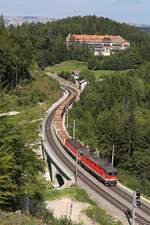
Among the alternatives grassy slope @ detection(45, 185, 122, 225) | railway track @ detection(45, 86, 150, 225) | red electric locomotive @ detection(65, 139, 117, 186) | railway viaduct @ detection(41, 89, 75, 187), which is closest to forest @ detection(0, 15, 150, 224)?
grassy slope @ detection(45, 185, 122, 225)

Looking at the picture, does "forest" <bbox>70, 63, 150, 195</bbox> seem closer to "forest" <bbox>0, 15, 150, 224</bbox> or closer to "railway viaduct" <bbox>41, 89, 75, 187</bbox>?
"forest" <bbox>0, 15, 150, 224</bbox>

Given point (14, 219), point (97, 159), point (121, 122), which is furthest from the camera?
point (121, 122)

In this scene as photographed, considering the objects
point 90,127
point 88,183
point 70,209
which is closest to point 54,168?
point 88,183

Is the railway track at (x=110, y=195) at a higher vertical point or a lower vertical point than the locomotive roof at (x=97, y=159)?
lower

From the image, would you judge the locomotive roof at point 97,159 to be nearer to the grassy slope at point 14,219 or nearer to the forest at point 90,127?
the forest at point 90,127

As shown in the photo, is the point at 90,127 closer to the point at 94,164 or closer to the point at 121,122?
the point at 121,122

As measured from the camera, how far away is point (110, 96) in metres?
137

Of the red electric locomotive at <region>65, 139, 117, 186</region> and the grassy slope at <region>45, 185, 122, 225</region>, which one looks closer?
the grassy slope at <region>45, 185, 122, 225</region>

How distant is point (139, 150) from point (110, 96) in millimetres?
48336

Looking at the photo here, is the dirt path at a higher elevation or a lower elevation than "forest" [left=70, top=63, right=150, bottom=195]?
higher

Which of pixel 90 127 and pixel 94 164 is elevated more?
pixel 94 164

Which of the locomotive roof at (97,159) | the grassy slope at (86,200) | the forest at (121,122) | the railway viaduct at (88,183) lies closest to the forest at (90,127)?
the forest at (121,122)

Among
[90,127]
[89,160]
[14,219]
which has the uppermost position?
[14,219]

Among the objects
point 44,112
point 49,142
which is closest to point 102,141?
point 49,142
